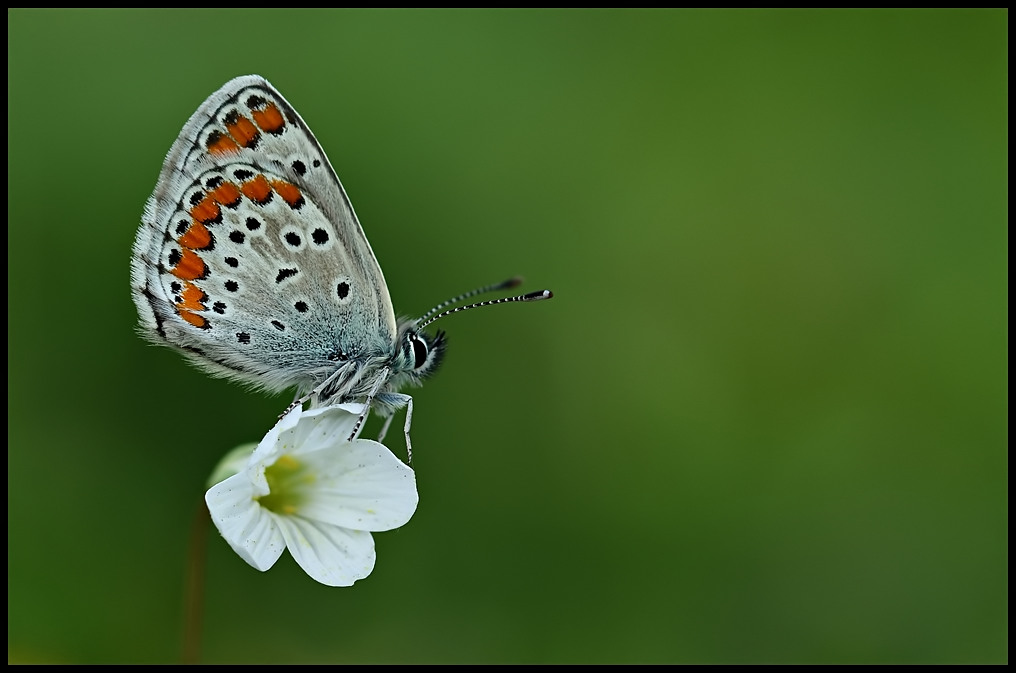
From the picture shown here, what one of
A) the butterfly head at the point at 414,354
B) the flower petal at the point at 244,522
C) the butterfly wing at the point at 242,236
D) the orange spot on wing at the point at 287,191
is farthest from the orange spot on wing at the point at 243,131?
the flower petal at the point at 244,522

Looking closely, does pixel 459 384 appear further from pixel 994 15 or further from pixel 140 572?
pixel 994 15

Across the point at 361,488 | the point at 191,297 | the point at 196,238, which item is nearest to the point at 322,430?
the point at 361,488

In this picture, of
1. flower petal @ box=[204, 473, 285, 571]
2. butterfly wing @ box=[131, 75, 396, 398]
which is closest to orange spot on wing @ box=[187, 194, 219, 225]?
butterfly wing @ box=[131, 75, 396, 398]

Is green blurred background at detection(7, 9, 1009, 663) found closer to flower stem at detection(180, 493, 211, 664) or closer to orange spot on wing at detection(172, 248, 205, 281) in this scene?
flower stem at detection(180, 493, 211, 664)

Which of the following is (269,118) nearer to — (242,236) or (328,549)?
(242,236)

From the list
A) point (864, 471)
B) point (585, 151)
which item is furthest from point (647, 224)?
point (864, 471)
